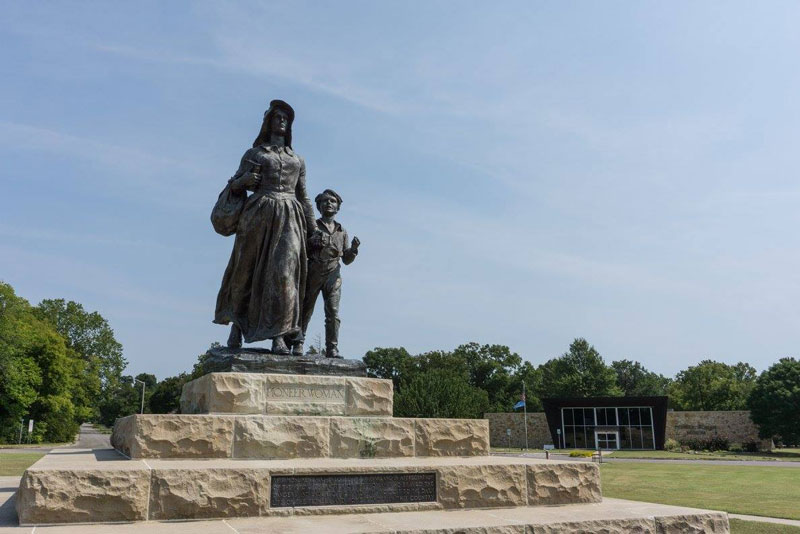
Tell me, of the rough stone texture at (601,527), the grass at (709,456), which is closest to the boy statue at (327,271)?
the rough stone texture at (601,527)

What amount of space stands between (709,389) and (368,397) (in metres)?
76.7

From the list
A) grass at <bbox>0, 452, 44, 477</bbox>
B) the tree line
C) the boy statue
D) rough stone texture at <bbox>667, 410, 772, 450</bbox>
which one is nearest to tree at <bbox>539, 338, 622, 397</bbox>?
the tree line

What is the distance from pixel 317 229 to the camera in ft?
26.2

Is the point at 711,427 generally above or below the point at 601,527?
below

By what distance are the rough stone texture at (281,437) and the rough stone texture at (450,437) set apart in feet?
3.56

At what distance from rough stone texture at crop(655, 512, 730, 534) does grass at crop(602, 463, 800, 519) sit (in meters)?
8.27

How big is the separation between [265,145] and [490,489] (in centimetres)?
486

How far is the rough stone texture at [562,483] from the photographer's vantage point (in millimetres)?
6301

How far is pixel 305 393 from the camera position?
6.80 m

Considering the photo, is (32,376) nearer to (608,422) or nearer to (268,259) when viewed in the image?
(268,259)

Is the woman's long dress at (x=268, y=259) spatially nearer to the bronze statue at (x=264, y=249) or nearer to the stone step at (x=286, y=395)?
the bronze statue at (x=264, y=249)

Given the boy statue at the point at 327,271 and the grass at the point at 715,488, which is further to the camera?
the grass at the point at 715,488

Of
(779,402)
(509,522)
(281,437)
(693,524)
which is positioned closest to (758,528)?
(693,524)

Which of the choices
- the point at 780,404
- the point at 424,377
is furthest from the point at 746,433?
the point at 424,377
